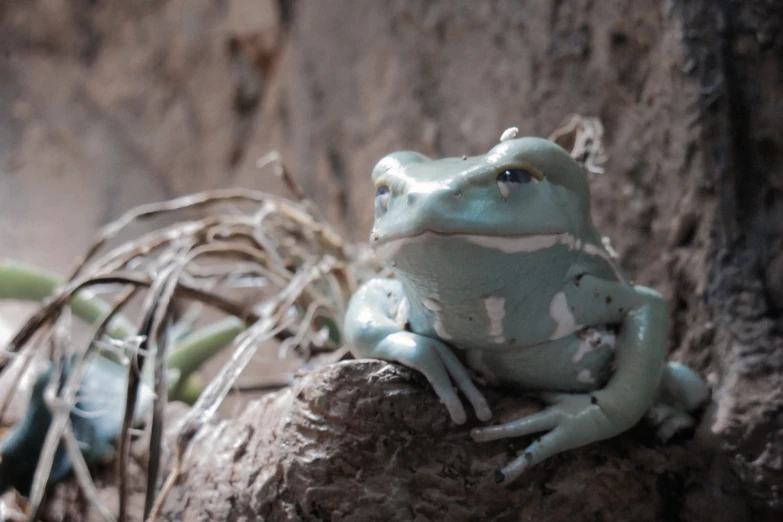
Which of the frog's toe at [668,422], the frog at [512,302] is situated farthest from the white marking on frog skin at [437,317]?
the frog's toe at [668,422]

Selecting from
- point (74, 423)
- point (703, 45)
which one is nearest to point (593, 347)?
point (703, 45)

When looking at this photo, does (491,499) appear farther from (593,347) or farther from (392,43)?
(392,43)

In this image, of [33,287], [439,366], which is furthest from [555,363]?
[33,287]

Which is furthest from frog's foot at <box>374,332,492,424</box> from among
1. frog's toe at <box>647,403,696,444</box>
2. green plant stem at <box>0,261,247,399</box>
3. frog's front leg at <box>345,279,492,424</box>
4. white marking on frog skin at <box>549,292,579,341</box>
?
green plant stem at <box>0,261,247,399</box>

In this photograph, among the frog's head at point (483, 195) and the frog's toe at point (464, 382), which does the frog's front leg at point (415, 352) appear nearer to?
the frog's toe at point (464, 382)

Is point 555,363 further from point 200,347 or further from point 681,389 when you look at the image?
point 200,347

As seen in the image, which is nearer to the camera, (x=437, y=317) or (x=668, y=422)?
(x=437, y=317)

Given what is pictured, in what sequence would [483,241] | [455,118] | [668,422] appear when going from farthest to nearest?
[455,118], [668,422], [483,241]
